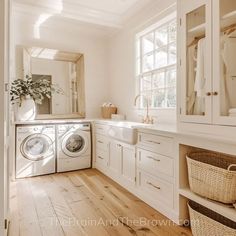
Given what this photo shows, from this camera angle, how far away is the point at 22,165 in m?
3.40

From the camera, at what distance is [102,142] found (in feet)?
11.9

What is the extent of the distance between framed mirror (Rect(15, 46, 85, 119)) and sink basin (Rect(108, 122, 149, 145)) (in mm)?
1382

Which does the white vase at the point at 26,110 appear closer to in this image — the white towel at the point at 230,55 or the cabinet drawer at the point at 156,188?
the cabinet drawer at the point at 156,188

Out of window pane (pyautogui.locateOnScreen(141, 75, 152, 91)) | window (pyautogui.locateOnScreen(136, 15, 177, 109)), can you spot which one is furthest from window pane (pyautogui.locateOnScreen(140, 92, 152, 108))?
window pane (pyautogui.locateOnScreen(141, 75, 152, 91))

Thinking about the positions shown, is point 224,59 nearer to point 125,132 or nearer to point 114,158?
point 125,132

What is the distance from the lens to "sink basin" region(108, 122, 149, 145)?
2629 mm

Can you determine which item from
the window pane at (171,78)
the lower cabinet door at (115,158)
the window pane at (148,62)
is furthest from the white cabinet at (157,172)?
the window pane at (148,62)

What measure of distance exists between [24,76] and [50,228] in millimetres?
2798

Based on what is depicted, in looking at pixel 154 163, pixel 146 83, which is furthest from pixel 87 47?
pixel 154 163

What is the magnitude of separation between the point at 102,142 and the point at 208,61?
7.64 ft

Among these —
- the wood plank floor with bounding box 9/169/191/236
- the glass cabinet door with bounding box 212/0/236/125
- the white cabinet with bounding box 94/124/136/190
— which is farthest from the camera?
the white cabinet with bounding box 94/124/136/190

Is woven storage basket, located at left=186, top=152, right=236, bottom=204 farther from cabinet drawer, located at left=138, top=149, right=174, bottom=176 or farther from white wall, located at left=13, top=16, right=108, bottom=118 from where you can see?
white wall, located at left=13, top=16, right=108, bottom=118

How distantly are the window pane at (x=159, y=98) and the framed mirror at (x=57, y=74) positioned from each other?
5.69 feet

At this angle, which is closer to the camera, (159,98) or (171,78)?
(171,78)
